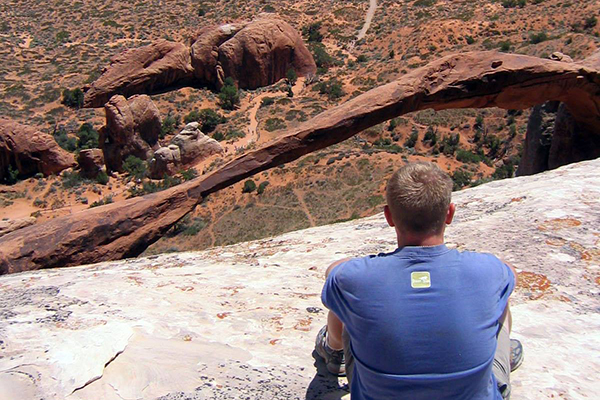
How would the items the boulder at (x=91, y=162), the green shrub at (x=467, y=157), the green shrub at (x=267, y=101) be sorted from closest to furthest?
the green shrub at (x=467, y=157) → the boulder at (x=91, y=162) → the green shrub at (x=267, y=101)

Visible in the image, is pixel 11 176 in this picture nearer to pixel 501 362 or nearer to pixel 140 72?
pixel 140 72

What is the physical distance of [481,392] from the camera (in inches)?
63.6

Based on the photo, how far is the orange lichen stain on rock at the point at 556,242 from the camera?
3246mm

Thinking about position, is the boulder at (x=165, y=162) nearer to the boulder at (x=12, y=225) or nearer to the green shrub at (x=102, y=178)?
the green shrub at (x=102, y=178)

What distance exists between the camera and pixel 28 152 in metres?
23.0

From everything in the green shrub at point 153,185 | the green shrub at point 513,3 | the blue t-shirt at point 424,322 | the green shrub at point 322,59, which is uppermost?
the green shrub at point 513,3

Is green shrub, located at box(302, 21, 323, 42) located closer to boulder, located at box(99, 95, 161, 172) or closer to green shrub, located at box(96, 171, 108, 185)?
boulder, located at box(99, 95, 161, 172)

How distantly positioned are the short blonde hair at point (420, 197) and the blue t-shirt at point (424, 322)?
9 cm

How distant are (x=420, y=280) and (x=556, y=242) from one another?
84.0 inches

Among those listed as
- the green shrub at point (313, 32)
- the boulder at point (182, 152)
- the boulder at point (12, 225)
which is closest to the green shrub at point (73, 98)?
the boulder at point (182, 152)

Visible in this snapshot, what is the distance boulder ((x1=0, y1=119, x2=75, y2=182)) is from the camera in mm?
22891

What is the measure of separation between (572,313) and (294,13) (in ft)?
140

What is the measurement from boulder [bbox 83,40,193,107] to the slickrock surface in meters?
26.3

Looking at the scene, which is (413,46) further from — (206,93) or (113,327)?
(113,327)
